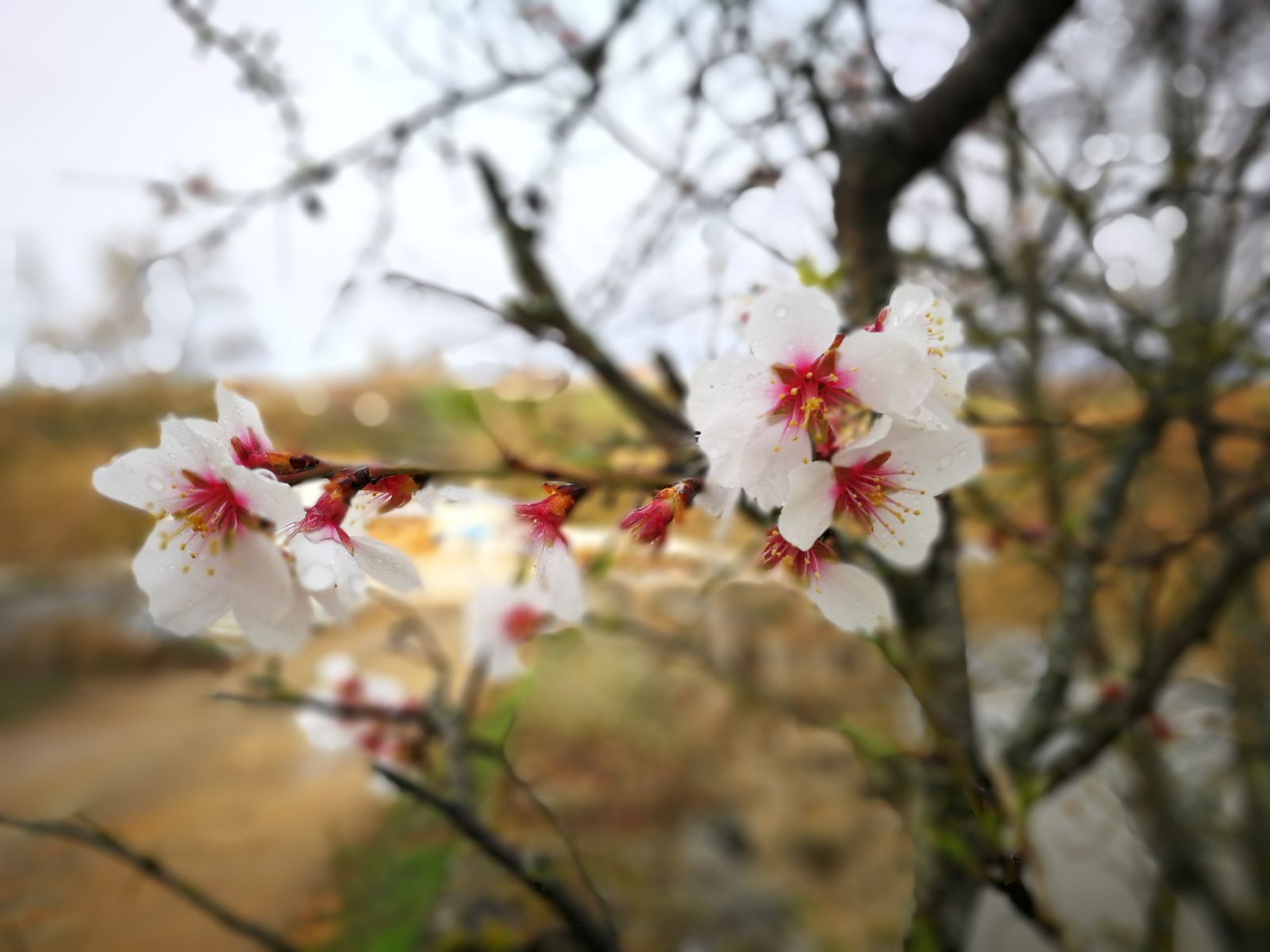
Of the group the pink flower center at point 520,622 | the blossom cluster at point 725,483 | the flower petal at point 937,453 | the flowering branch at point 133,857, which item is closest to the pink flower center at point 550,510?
the blossom cluster at point 725,483

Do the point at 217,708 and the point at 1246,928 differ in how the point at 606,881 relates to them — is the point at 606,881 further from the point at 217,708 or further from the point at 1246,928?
the point at 1246,928

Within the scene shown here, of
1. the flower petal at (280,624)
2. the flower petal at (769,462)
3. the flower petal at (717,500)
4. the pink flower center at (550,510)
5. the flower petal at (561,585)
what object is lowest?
the flower petal at (280,624)

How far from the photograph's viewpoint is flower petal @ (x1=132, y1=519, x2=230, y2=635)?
0.23 metres

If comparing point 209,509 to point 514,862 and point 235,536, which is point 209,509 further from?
point 514,862

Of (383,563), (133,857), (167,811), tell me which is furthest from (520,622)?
(167,811)

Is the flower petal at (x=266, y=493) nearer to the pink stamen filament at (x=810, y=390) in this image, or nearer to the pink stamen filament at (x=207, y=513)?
the pink stamen filament at (x=207, y=513)

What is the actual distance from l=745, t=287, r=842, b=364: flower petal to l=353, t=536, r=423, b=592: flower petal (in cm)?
14

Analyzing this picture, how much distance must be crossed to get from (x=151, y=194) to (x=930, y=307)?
1.22 meters

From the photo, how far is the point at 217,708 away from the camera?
4.48 ft

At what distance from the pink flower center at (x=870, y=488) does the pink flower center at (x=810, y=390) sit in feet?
0.06

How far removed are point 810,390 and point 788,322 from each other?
0.02 metres

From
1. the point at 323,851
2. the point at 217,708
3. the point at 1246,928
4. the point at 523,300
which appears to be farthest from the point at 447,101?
the point at 1246,928

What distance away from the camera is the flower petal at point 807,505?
195 millimetres

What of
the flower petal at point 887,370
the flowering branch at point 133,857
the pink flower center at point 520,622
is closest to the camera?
the flower petal at point 887,370
